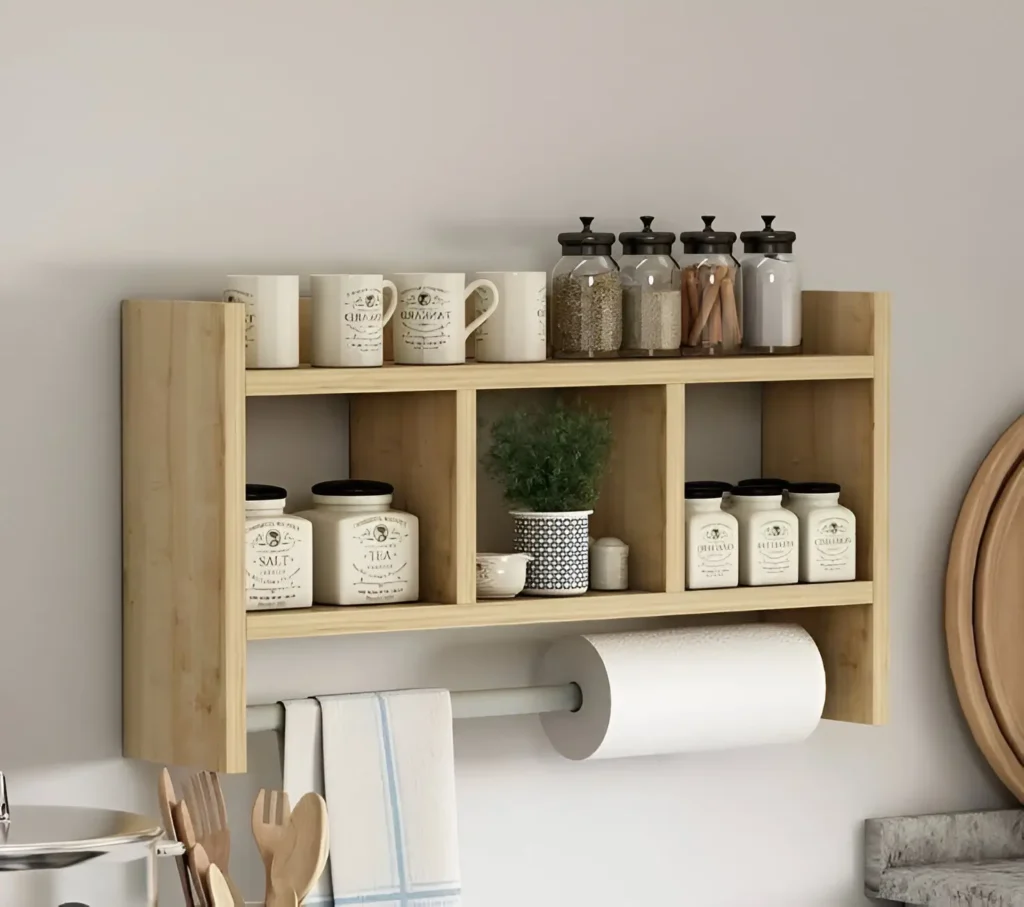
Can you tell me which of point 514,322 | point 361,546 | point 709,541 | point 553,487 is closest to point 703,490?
point 709,541

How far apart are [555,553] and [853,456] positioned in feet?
1.14

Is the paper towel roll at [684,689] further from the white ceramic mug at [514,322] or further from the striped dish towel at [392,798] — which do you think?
the white ceramic mug at [514,322]

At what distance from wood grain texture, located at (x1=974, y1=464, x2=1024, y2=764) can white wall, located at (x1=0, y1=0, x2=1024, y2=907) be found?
0.16ft


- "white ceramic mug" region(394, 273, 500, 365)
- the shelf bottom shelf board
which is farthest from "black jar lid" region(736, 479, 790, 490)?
"white ceramic mug" region(394, 273, 500, 365)

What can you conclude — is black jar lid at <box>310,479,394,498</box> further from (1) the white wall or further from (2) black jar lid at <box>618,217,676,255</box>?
(2) black jar lid at <box>618,217,676,255</box>

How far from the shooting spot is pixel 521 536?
71.0 inches

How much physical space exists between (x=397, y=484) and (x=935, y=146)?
0.76 metres

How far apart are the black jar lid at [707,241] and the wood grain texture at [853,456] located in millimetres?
149

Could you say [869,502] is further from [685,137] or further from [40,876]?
[40,876]

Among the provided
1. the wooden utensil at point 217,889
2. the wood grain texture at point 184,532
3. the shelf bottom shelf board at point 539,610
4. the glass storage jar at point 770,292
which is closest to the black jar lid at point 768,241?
the glass storage jar at point 770,292

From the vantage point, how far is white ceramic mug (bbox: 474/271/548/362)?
5.80 feet

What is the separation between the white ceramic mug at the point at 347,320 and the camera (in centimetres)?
168

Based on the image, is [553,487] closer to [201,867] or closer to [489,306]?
[489,306]

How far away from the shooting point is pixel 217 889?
5.07 feet
